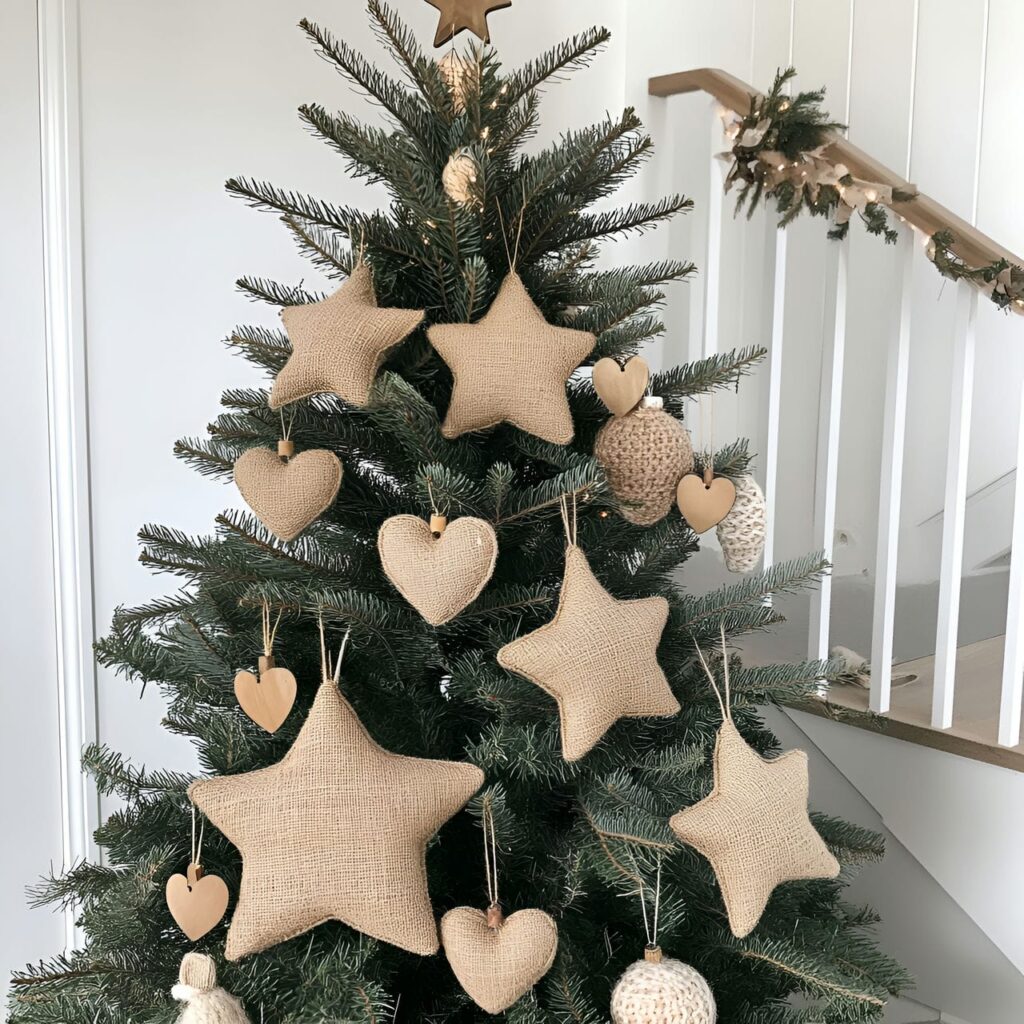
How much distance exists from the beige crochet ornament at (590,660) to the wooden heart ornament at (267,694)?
6.4 inches

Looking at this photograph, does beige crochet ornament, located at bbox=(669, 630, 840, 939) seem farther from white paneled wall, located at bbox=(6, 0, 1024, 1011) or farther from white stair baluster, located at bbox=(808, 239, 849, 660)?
white paneled wall, located at bbox=(6, 0, 1024, 1011)

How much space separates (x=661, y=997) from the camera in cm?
70

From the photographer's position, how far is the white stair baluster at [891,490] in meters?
1.42

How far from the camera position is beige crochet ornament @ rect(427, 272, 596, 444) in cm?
75

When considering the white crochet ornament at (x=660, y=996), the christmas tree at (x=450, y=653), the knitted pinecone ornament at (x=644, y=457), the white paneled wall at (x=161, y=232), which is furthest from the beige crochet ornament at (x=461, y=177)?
the white paneled wall at (x=161, y=232)

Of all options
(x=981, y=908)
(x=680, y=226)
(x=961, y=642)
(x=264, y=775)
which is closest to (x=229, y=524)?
(x=264, y=775)

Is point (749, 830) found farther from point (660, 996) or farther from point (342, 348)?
point (342, 348)

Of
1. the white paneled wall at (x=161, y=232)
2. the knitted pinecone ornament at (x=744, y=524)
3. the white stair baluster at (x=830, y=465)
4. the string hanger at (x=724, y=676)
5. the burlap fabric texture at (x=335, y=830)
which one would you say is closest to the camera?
the burlap fabric texture at (x=335, y=830)

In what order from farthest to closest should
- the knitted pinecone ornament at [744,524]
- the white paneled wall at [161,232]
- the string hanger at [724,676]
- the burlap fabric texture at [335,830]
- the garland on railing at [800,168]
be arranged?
the garland on railing at [800,168] < the white paneled wall at [161,232] < the knitted pinecone ornament at [744,524] < the string hanger at [724,676] < the burlap fabric texture at [335,830]

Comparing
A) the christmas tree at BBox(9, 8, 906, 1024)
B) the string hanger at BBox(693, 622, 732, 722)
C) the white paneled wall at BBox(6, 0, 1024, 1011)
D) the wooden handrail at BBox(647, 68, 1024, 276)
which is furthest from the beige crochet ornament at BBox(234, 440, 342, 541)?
the wooden handrail at BBox(647, 68, 1024, 276)

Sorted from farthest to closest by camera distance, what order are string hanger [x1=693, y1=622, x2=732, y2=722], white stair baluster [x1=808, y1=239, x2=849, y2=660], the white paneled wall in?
white stair baluster [x1=808, y1=239, x2=849, y2=660], the white paneled wall, string hanger [x1=693, y1=622, x2=732, y2=722]

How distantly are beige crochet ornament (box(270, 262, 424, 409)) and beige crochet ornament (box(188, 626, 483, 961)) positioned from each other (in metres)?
0.23

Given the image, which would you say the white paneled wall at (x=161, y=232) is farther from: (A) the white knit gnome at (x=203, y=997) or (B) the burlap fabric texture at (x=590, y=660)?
(B) the burlap fabric texture at (x=590, y=660)

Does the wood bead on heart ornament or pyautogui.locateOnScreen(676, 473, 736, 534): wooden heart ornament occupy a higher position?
pyautogui.locateOnScreen(676, 473, 736, 534): wooden heart ornament
